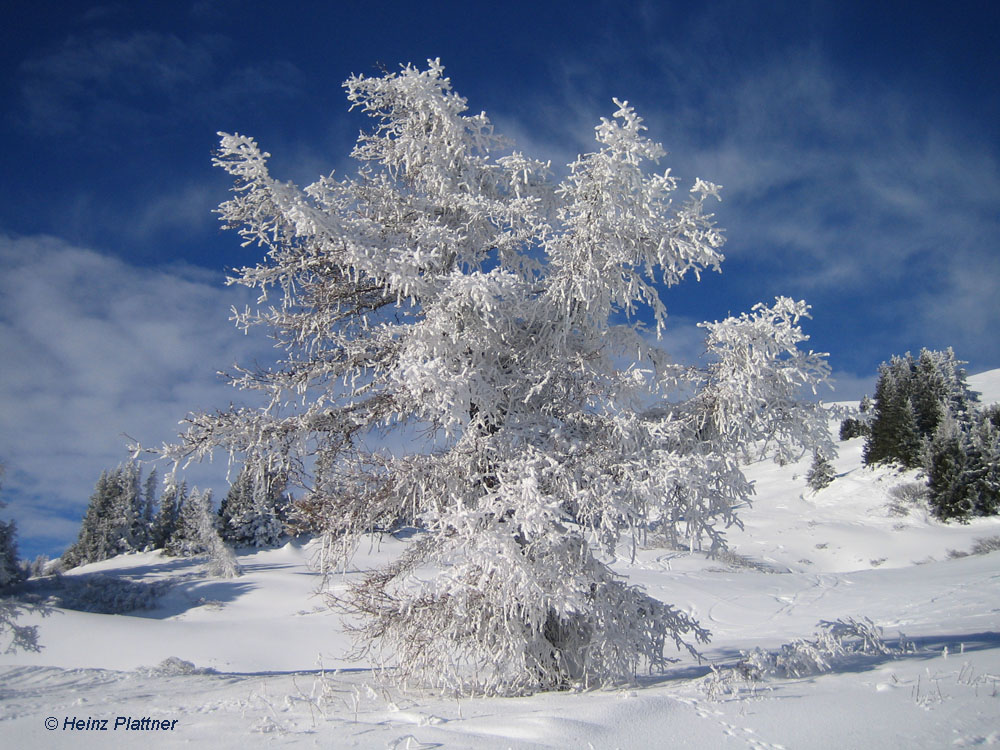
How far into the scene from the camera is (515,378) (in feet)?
20.8

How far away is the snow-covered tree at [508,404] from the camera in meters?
5.33

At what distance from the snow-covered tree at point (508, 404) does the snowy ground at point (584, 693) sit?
0.72 m

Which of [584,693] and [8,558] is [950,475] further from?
[8,558]

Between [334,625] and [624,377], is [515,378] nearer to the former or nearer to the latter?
[624,377]

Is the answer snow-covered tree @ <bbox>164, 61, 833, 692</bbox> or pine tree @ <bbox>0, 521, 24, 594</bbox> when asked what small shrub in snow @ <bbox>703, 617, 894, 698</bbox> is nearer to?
snow-covered tree @ <bbox>164, 61, 833, 692</bbox>

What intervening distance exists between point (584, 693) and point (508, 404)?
2.96m

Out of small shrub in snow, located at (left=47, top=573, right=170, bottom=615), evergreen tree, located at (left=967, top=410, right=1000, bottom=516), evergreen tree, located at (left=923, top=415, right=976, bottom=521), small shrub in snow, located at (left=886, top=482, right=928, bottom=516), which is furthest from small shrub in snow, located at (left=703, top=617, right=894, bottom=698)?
small shrub in snow, located at (left=886, top=482, right=928, bottom=516)

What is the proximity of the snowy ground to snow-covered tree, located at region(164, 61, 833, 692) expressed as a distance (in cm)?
72

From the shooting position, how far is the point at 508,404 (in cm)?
630

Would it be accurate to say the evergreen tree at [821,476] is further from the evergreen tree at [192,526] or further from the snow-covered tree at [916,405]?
the evergreen tree at [192,526]

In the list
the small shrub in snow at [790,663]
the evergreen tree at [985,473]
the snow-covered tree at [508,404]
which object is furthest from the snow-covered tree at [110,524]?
the evergreen tree at [985,473]

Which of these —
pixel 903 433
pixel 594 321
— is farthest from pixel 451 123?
pixel 903 433

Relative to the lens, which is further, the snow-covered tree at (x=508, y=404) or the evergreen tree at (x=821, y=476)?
the evergreen tree at (x=821, y=476)

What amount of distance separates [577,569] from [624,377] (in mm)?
1979
